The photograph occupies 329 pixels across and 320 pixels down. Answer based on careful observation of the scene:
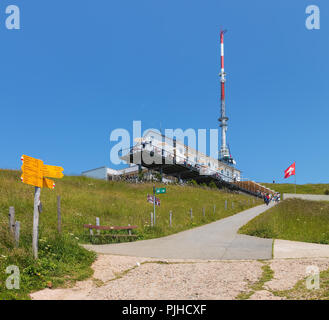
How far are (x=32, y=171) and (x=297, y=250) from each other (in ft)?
34.4

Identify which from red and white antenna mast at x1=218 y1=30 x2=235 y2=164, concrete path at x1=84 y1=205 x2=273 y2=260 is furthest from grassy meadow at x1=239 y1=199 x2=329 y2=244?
red and white antenna mast at x1=218 y1=30 x2=235 y2=164

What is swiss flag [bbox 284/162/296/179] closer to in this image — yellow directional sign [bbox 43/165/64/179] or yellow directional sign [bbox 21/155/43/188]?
yellow directional sign [bbox 43/165/64/179]

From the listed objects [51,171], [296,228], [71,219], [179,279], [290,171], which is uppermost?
[290,171]

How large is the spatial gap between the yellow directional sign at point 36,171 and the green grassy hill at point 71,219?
1518mm

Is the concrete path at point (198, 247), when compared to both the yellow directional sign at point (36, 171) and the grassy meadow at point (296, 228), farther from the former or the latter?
the yellow directional sign at point (36, 171)

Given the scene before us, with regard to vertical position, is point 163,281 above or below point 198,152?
below

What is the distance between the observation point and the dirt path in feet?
22.7

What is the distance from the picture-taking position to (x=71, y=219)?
17922 mm

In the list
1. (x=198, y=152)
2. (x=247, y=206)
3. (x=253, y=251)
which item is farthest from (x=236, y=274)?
(x=198, y=152)

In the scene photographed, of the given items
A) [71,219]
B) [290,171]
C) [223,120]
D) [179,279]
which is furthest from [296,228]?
[223,120]

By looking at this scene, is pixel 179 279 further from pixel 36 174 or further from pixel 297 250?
pixel 297 250
